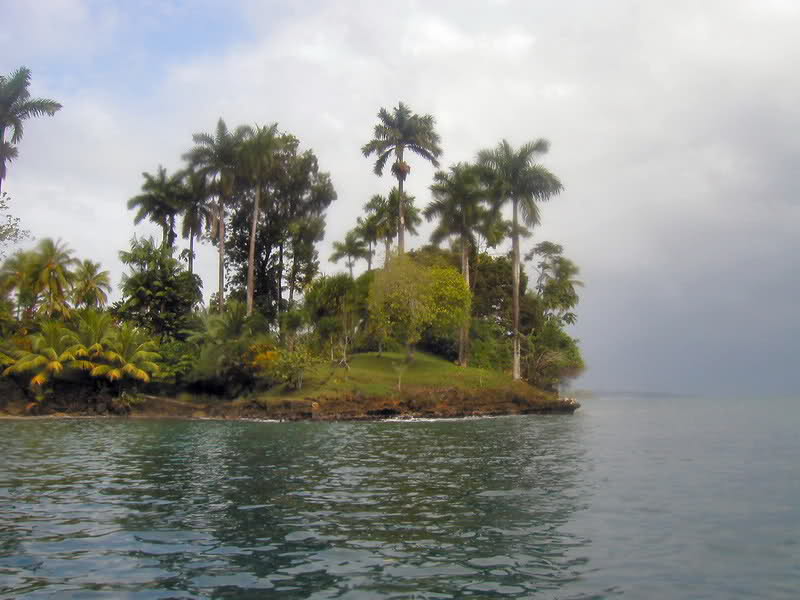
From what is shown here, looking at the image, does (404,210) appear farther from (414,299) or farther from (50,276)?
(50,276)

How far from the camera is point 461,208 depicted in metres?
62.7

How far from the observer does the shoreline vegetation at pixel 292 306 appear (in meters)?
47.4

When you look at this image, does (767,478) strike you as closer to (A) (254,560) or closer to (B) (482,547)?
(B) (482,547)

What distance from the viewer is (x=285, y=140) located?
6769 cm

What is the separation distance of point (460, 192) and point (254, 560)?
55336mm

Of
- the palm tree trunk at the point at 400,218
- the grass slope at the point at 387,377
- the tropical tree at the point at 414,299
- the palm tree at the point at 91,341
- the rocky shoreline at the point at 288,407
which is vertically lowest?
the rocky shoreline at the point at 288,407

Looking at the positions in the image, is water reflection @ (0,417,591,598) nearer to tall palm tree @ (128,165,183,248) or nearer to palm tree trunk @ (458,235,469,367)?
palm tree trunk @ (458,235,469,367)

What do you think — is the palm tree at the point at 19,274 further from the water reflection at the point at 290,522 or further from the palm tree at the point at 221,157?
the water reflection at the point at 290,522

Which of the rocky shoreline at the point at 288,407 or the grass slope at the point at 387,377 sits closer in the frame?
the rocky shoreline at the point at 288,407

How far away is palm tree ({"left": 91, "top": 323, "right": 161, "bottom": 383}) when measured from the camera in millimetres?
46312

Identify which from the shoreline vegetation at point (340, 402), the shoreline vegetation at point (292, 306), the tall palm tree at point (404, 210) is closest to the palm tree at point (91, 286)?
the shoreline vegetation at point (292, 306)

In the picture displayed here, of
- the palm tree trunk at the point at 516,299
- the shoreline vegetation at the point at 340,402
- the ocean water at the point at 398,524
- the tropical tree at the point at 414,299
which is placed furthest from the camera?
the palm tree trunk at the point at 516,299

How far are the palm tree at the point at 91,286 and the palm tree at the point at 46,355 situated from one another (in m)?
12.3

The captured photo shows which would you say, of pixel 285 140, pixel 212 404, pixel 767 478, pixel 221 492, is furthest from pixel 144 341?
pixel 767 478
